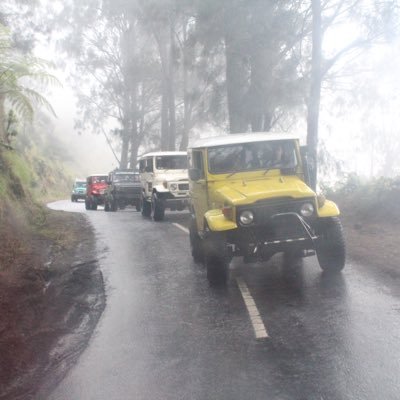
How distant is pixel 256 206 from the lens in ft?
26.2

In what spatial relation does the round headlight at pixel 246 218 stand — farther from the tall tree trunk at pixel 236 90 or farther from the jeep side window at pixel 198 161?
the tall tree trunk at pixel 236 90

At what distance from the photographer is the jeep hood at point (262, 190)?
8000 mm

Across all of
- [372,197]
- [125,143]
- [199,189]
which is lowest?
[372,197]

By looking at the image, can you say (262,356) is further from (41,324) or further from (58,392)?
(41,324)

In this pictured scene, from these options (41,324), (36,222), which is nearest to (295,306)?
(41,324)

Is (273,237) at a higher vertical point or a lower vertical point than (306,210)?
lower

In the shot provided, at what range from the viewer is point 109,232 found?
16062 millimetres

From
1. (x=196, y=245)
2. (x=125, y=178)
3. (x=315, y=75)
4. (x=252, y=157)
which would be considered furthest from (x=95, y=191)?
(x=252, y=157)

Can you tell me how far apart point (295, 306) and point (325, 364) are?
207 centimetres

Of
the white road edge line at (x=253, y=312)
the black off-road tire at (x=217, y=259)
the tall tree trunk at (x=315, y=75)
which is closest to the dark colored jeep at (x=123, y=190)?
the tall tree trunk at (x=315, y=75)

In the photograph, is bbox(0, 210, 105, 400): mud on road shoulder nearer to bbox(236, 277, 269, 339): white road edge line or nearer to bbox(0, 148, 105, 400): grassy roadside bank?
Answer: bbox(0, 148, 105, 400): grassy roadside bank

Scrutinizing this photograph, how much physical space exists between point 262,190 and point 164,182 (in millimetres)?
10894

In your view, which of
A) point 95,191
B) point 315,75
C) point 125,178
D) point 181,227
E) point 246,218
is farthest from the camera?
point 95,191

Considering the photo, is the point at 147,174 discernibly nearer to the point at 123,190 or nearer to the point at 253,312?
the point at 123,190
